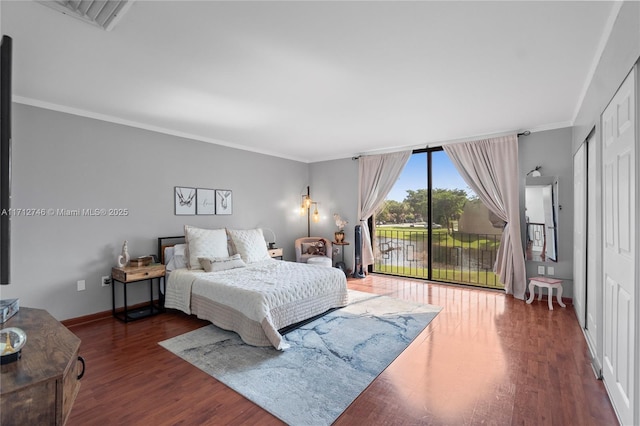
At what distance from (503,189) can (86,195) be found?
573 cm

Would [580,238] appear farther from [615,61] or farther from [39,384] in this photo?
[39,384]

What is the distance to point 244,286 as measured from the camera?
3205 millimetres

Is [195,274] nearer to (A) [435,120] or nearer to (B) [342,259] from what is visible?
(B) [342,259]

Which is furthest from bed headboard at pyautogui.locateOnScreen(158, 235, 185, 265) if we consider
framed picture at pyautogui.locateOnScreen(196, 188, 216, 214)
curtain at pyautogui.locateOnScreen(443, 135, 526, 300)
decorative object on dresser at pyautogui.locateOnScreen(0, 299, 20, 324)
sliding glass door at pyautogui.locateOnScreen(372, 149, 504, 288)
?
curtain at pyautogui.locateOnScreen(443, 135, 526, 300)

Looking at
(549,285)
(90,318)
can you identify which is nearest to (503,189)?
(549,285)

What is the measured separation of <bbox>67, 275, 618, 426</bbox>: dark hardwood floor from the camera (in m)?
1.90

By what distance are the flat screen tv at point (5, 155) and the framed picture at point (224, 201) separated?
379 cm

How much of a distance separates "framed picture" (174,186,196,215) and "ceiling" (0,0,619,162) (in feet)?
3.32

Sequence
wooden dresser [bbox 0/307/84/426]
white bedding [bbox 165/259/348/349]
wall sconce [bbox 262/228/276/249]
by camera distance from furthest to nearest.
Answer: wall sconce [bbox 262/228/276/249] → white bedding [bbox 165/259/348/349] → wooden dresser [bbox 0/307/84/426]

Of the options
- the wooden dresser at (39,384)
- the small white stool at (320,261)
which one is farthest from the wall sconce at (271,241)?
the wooden dresser at (39,384)

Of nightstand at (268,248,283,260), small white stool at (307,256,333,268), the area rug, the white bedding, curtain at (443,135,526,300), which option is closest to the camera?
the area rug

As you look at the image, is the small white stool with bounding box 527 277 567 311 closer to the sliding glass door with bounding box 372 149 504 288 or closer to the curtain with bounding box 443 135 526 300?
the curtain with bounding box 443 135 526 300

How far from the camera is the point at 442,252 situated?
555 cm

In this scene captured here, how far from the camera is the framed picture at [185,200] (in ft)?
14.8
